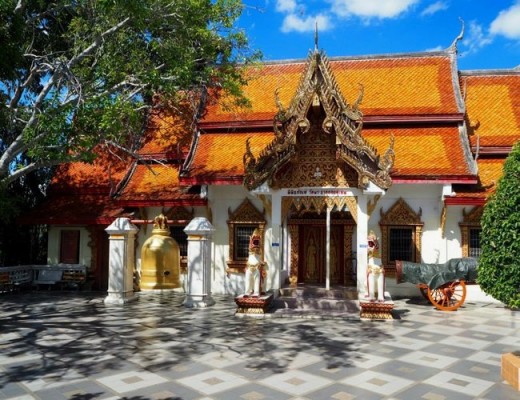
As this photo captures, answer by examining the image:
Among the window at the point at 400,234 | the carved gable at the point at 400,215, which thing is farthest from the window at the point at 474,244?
the carved gable at the point at 400,215

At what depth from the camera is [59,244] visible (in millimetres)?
15305

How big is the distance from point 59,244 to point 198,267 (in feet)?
20.2

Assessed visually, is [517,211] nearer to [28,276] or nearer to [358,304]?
[358,304]

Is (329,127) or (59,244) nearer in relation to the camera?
(329,127)

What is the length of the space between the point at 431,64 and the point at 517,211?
11780 mm

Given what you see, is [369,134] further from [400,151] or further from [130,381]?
[130,381]

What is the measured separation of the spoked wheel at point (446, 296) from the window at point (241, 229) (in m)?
4.95

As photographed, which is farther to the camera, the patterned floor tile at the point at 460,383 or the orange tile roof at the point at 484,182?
the orange tile roof at the point at 484,182

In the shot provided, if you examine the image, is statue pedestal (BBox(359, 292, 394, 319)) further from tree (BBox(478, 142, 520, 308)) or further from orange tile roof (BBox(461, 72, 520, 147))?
orange tile roof (BBox(461, 72, 520, 147))

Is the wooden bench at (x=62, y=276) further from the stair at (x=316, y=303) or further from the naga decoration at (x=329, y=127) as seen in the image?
the naga decoration at (x=329, y=127)

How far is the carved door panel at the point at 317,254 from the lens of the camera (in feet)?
45.0

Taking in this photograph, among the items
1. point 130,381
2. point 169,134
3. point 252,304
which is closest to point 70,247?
point 169,134

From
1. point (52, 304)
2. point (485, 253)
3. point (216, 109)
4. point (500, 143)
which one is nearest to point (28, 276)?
point (52, 304)

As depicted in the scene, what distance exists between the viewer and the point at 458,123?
14.1 m
